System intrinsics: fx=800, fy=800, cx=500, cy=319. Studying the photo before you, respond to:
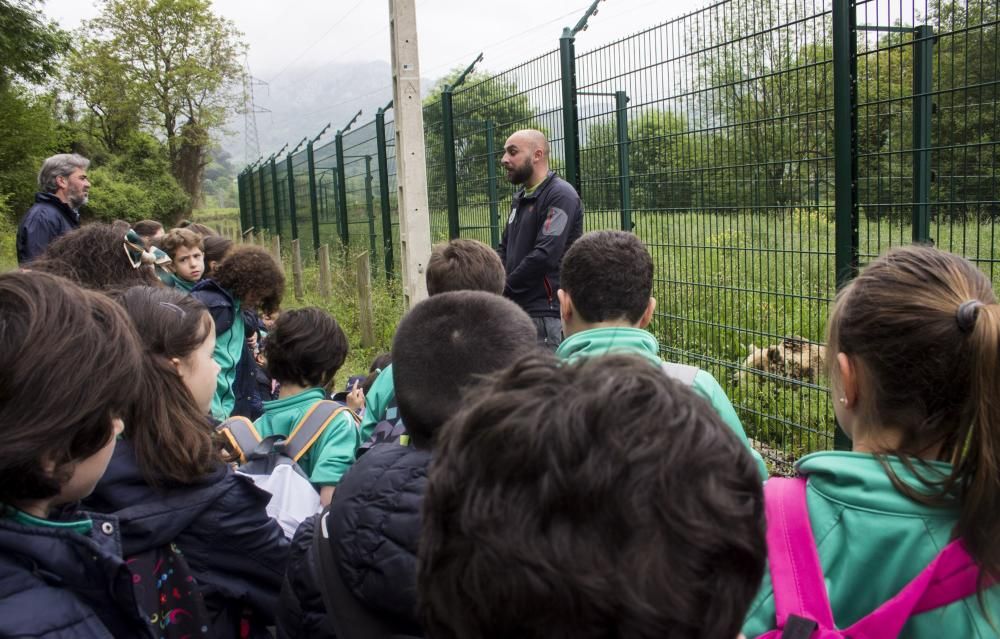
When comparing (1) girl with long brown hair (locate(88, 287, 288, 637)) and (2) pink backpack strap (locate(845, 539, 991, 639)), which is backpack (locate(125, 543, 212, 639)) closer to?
(1) girl with long brown hair (locate(88, 287, 288, 637))

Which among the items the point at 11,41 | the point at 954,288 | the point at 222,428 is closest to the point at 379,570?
the point at 954,288

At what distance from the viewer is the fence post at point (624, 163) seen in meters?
5.37

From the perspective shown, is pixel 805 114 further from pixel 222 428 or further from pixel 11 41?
pixel 11 41

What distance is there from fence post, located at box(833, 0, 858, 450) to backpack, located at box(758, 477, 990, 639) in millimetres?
2567

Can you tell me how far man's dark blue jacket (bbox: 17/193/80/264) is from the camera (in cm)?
599

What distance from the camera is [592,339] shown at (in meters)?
2.52

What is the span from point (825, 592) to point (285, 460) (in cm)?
171

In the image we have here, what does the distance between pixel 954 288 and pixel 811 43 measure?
9.67 feet

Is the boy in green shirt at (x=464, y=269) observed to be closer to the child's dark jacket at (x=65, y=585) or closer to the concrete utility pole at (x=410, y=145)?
the child's dark jacket at (x=65, y=585)

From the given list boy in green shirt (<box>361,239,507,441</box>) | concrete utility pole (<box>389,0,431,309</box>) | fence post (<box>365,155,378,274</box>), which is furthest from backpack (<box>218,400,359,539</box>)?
fence post (<box>365,155,378,274</box>)

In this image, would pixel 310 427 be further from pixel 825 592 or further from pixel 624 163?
pixel 624 163

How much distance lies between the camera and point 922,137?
11.5ft

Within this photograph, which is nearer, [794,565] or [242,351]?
[794,565]

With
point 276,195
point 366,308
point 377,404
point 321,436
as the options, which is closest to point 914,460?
point 377,404
